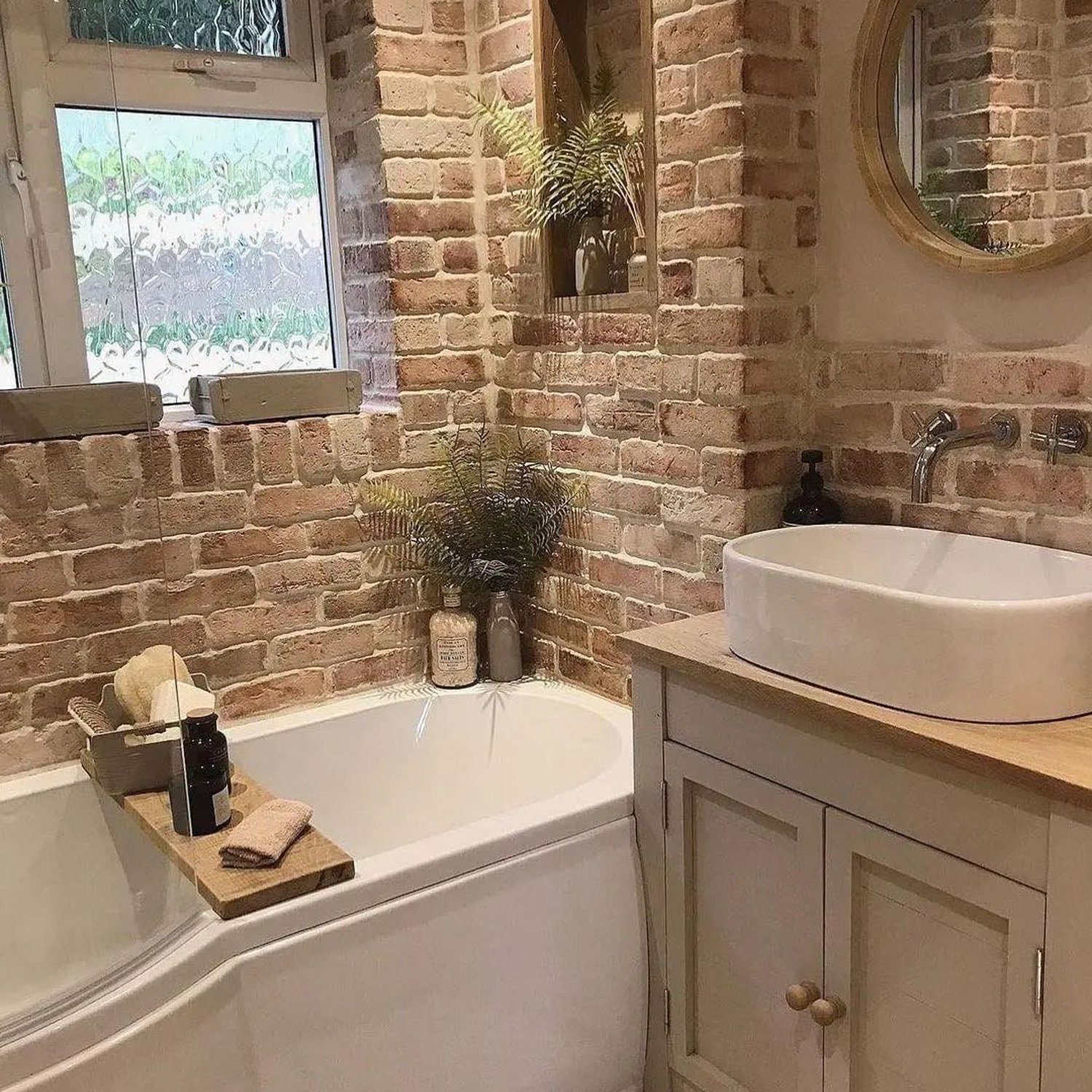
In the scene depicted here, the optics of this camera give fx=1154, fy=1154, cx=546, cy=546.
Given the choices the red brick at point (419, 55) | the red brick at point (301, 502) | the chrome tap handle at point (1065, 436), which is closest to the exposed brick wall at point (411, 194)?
the red brick at point (419, 55)

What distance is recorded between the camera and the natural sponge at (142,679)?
2.12 metres

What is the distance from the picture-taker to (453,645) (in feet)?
8.29

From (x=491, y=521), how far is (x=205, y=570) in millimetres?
609

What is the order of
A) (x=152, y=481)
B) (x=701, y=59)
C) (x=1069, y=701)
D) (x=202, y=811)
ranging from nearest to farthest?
(x=1069, y=701), (x=202, y=811), (x=701, y=59), (x=152, y=481)

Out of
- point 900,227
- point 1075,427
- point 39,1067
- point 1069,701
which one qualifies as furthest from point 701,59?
point 39,1067

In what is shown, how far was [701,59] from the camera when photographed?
77.7 inches

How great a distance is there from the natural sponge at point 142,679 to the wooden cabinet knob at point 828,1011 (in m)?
1.22

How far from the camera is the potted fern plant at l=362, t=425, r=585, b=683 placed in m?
2.51

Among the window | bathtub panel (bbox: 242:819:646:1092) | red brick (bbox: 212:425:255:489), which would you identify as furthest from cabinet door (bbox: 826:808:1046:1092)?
red brick (bbox: 212:425:255:489)

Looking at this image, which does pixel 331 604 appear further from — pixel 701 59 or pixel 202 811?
pixel 701 59

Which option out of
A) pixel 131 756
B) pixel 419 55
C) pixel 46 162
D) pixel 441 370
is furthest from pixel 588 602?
pixel 46 162

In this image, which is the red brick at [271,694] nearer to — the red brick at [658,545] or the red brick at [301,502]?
the red brick at [301,502]

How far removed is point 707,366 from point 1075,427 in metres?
0.63

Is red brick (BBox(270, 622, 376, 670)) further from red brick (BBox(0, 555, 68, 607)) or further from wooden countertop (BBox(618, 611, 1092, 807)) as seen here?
wooden countertop (BBox(618, 611, 1092, 807))
